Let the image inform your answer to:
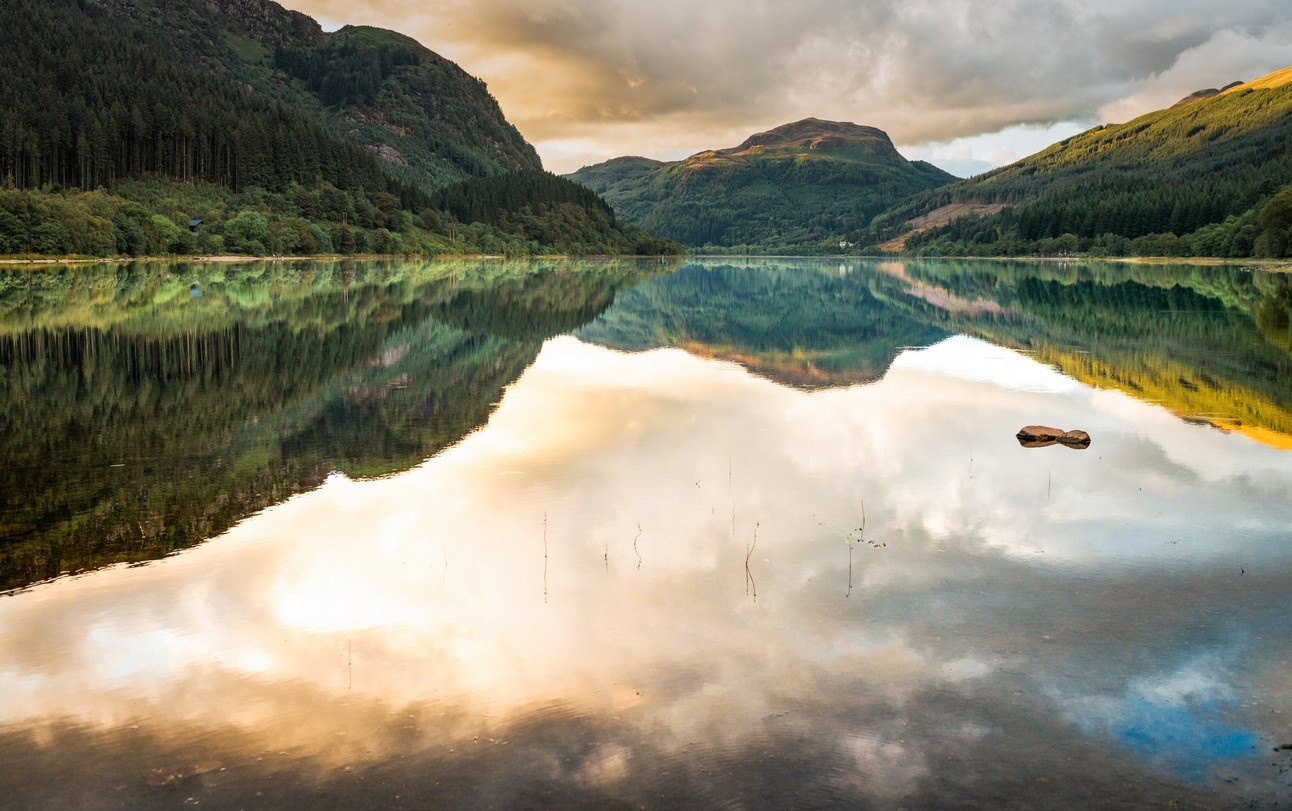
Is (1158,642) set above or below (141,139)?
below

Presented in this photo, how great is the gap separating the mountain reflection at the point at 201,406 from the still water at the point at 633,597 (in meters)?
0.13

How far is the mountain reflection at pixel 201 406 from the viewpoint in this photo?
1305cm

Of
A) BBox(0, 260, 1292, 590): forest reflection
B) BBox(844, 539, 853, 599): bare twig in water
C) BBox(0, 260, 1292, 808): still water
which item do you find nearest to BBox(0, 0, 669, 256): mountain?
BBox(0, 260, 1292, 590): forest reflection

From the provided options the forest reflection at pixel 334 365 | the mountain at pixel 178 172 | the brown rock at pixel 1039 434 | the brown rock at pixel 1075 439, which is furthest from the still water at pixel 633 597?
the mountain at pixel 178 172

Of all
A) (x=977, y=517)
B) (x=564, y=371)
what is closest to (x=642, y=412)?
(x=564, y=371)

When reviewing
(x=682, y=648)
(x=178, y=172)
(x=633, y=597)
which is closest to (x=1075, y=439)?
(x=633, y=597)

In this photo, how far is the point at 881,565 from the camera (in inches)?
449

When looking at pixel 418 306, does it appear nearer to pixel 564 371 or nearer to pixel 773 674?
pixel 564 371

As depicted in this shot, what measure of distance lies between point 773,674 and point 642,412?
47.2 ft

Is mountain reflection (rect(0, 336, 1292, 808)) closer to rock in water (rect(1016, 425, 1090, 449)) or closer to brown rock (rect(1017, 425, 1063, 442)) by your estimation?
rock in water (rect(1016, 425, 1090, 449))

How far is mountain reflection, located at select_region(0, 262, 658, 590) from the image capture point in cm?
1305

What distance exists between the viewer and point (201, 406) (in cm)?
2105

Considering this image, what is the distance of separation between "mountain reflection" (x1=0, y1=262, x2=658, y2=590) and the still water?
0.44 feet

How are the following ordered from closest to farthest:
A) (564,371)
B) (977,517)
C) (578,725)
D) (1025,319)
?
(578,725) → (977,517) → (564,371) → (1025,319)
